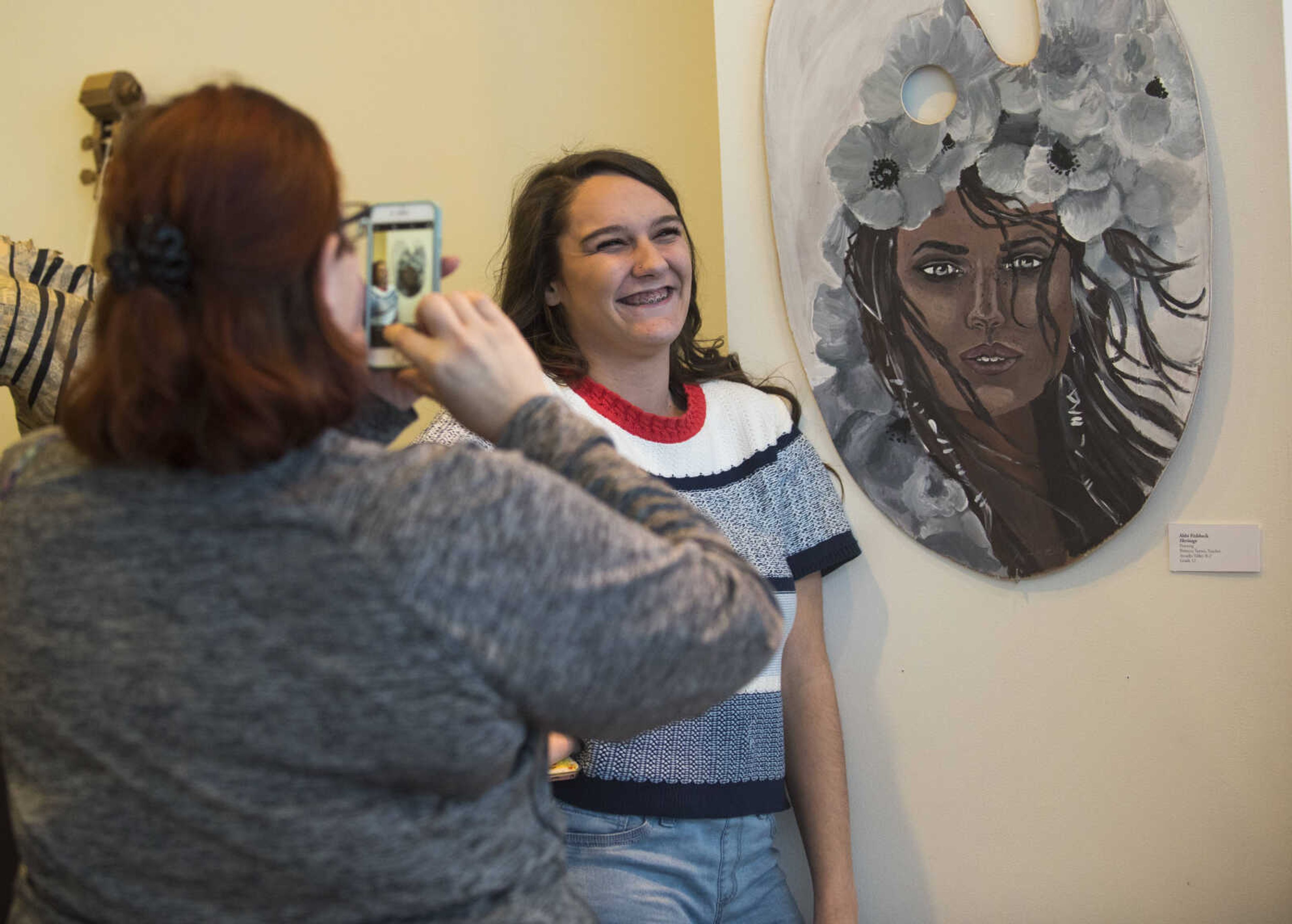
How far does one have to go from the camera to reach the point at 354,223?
76 cm

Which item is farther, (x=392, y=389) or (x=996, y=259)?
(x=996, y=259)

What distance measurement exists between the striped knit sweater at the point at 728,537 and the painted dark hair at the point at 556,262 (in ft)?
0.09

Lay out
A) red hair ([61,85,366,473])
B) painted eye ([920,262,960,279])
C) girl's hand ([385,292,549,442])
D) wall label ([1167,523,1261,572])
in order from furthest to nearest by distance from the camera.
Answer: painted eye ([920,262,960,279])
wall label ([1167,523,1261,572])
girl's hand ([385,292,549,442])
red hair ([61,85,366,473])

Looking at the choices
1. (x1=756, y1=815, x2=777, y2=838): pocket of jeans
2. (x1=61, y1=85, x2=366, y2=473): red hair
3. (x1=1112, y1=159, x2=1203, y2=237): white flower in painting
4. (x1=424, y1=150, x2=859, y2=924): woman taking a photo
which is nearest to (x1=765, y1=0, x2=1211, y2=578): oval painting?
(x1=1112, y1=159, x2=1203, y2=237): white flower in painting

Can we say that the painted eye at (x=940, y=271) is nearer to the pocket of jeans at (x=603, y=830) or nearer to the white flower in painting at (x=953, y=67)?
the white flower in painting at (x=953, y=67)

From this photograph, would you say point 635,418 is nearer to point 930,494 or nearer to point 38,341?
point 930,494

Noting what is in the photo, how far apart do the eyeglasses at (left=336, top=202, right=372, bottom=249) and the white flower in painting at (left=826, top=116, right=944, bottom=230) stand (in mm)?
884

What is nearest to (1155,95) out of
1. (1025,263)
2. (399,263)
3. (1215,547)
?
(1025,263)

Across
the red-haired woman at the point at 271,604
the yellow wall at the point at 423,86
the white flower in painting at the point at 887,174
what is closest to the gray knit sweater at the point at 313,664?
the red-haired woman at the point at 271,604

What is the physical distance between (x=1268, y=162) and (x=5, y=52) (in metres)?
2.35

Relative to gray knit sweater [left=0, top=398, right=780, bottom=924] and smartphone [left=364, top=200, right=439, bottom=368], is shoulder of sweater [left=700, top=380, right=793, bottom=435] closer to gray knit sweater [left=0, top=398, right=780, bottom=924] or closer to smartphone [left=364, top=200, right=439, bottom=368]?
smartphone [left=364, top=200, right=439, bottom=368]

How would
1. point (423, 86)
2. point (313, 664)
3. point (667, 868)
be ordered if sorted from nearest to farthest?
point (313, 664) → point (667, 868) → point (423, 86)

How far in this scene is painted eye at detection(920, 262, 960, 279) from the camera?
1471 millimetres

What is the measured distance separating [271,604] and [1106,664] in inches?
46.0
